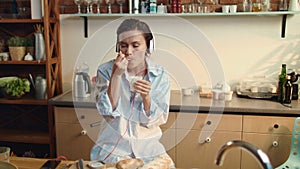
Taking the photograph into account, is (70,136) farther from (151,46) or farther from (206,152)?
(151,46)

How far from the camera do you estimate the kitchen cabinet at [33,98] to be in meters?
2.36

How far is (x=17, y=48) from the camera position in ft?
7.75

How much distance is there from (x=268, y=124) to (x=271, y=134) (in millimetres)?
67

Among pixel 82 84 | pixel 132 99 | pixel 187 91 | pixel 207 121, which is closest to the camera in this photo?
pixel 132 99

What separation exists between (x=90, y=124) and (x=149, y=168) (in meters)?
0.44

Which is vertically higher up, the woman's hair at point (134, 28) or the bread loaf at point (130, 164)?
the woman's hair at point (134, 28)

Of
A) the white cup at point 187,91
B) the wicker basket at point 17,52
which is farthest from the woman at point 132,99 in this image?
the wicker basket at point 17,52

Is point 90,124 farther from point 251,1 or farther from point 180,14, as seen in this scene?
point 251,1

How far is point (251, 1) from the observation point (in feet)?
7.46

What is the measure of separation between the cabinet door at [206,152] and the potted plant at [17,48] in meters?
1.35

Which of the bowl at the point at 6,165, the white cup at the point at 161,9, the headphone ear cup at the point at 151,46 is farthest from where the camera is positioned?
the white cup at the point at 161,9

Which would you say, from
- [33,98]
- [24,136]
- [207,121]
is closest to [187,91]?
[207,121]

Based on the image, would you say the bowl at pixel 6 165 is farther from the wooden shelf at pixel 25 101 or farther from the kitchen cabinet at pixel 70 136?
the wooden shelf at pixel 25 101

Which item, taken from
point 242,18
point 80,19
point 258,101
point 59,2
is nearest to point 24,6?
point 59,2
